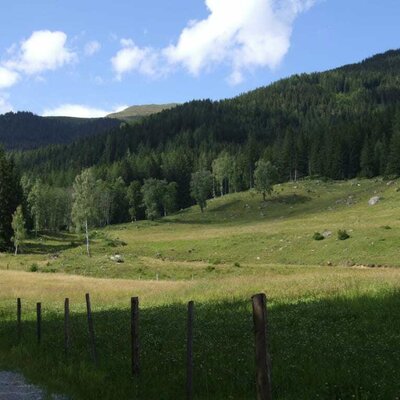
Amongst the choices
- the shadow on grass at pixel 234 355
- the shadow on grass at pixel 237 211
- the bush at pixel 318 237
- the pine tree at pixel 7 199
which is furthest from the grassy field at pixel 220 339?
the shadow on grass at pixel 237 211

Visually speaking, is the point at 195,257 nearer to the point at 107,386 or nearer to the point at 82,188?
the point at 82,188

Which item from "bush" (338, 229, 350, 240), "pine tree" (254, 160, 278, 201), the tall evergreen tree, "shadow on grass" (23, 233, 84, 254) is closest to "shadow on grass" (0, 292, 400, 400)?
"bush" (338, 229, 350, 240)

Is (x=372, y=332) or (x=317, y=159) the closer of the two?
(x=372, y=332)

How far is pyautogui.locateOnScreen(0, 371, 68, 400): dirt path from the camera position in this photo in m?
10.6

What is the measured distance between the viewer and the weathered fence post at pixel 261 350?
714cm

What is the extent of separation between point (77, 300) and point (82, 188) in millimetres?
59671

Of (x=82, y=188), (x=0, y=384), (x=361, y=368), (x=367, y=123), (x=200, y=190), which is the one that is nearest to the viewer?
(x=361, y=368)

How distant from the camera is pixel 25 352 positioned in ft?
51.1

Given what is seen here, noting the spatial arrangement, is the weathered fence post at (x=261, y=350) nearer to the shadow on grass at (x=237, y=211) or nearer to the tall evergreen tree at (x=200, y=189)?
the shadow on grass at (x=237, y=211)

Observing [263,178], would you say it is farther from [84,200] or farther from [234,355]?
[234,355]

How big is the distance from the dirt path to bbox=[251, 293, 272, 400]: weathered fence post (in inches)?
202

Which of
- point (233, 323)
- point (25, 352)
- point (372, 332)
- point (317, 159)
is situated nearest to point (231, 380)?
point (372, 332)

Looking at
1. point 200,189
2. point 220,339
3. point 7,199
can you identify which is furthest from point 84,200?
point 220,339

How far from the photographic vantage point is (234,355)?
12375 mm
